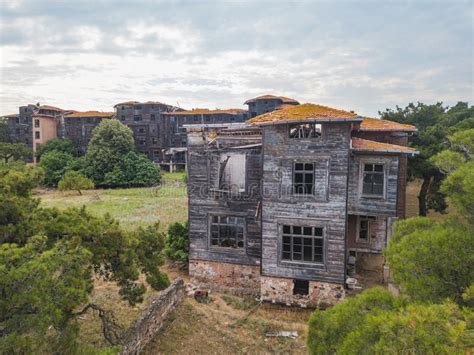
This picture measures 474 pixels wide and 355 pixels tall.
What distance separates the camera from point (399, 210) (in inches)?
543

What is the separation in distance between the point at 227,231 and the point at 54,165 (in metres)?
41.6

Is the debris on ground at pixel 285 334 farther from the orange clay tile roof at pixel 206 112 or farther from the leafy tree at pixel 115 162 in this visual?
the orange clay tile roof at pixel 206 112

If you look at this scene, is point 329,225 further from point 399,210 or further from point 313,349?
point 313,349

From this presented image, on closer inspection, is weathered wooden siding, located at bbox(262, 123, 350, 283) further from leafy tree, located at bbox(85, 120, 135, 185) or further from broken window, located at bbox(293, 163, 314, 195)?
leafy tree, located at bbox(85, 120, 135, 185)

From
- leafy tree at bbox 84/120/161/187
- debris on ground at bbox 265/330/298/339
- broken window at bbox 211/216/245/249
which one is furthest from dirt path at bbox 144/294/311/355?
leafy tree at bbox 84/120/161/187

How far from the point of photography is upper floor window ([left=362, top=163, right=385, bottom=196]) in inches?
500

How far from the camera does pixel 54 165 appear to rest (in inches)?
1815

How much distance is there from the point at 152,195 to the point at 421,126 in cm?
2900

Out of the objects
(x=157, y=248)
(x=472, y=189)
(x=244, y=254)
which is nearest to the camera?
(x=472, y=189)

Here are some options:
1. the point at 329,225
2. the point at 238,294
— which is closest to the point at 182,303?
the point at 238,294

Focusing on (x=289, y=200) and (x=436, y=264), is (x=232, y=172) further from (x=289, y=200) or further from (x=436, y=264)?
(x=436, y=264)

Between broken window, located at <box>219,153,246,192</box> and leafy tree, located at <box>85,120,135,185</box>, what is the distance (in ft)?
116

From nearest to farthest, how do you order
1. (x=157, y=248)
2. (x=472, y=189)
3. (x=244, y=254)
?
(x=472, y=189)
(x=157, y=248)
(x=244, y=254)

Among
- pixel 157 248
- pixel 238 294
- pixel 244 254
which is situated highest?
pixel 157 248
